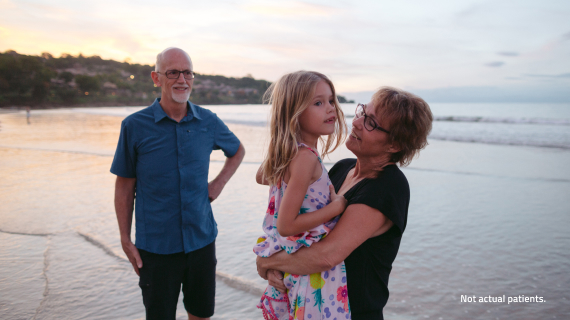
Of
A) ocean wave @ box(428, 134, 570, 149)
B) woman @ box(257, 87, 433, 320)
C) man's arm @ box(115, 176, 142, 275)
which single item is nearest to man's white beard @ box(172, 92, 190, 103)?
man's arm @ box(115, 176, 142, 275)

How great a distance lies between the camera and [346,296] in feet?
5.34

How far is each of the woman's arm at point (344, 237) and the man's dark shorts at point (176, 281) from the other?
117cm

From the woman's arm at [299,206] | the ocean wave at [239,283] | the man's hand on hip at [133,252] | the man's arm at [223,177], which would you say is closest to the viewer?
the woman's arm at [299,206]

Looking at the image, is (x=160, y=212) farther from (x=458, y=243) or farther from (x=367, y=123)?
(x=458, y=243)

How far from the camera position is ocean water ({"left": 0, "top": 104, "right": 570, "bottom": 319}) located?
337 centimetres

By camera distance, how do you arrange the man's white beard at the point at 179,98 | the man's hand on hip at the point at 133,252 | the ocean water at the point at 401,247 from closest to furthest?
the man's hand on hip at the point at 133,252 → the man's white beard at the point at 179,98 → the ocean water at the point at 401,247

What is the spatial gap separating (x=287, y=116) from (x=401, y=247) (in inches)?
141

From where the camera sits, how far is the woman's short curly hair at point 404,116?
174 centimetres

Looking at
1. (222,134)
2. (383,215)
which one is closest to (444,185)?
(222,134)

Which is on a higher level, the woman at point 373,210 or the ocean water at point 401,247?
the woman at point 373,210

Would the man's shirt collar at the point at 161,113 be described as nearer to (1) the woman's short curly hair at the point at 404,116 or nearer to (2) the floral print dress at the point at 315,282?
(2) the floral print dress at the point at 315,282

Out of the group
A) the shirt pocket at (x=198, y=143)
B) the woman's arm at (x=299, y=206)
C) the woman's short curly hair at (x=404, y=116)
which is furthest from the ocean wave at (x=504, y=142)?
the woman's arm at (x=299, y=206)

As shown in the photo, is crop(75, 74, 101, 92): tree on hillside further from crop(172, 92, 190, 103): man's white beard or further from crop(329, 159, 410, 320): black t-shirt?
crop(329, 159, 410, 320): black t-shirt

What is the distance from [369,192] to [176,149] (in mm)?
1446
